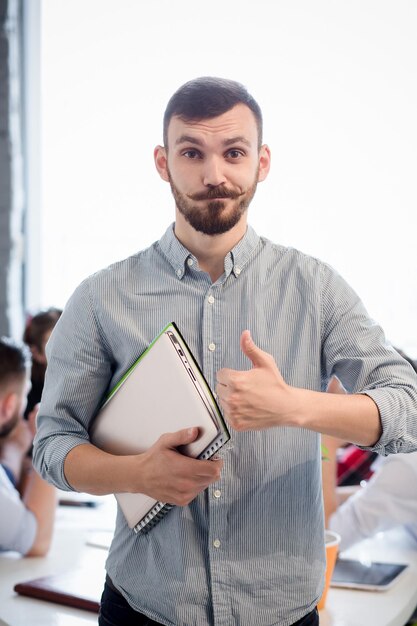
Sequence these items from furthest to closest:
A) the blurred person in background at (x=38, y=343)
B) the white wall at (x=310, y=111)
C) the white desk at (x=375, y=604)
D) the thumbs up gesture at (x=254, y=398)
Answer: the white wall at (x=310, y=111)
the blurred person in background at (x=38, y=343)
the white desk at (x=375, y=604)
the thumbs up gesture at (x=254, y=398)

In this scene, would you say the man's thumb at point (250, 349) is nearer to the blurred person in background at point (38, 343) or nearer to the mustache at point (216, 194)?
the mustache at point (216, 194)

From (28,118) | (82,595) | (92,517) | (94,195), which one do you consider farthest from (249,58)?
(82,595)

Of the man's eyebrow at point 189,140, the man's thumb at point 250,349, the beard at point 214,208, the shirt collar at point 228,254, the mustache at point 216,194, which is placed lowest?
the man's thumb at point 250,349

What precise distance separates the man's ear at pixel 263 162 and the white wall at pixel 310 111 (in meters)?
2.05

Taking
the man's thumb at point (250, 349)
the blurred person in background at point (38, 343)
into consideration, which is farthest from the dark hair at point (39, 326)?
the man's thumb at point (250, 349)

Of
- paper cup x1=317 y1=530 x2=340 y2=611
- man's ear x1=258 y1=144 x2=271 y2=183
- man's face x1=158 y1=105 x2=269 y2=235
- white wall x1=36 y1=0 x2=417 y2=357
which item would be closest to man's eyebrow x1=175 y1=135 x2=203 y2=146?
man's face x1=158 y1=105 x2=269 y2=235

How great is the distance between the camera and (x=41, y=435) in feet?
3.73

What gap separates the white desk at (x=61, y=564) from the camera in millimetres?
1440

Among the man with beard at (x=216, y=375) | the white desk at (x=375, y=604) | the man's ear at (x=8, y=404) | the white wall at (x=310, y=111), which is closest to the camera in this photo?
the man with beard at (x=216, y=375)

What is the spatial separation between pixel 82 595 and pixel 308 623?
1.88 feet

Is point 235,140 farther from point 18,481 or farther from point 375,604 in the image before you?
point 18,481

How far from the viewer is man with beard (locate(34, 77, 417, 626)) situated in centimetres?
106

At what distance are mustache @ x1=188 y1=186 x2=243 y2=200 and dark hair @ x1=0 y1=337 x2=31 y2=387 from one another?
1366 mm

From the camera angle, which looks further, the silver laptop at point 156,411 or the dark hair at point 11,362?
the dark hair at point 11,362
